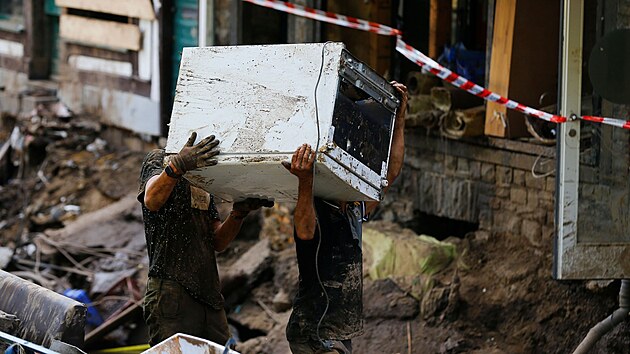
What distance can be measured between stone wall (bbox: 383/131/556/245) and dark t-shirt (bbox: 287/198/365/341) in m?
2.91

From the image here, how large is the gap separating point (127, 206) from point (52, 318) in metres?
6.24

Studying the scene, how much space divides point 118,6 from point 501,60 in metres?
6.97

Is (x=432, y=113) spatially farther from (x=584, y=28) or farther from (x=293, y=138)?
(x=293, y=138)

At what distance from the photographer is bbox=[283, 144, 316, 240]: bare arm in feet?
14.7

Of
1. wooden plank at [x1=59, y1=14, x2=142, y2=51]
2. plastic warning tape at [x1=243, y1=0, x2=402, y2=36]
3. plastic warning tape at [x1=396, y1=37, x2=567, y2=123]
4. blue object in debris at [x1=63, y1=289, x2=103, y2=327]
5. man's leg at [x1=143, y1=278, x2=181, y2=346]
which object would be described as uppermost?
plastic warning tape at [x1=243, y1=0, x2=402, y2=36]

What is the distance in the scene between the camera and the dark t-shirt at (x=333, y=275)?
5242 millimetres

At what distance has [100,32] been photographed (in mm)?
13930

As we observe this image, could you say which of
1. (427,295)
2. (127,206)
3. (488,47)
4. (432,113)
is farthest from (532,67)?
(127,206)

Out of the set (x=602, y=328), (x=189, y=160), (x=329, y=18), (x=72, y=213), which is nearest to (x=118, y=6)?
(x=72, y=213)

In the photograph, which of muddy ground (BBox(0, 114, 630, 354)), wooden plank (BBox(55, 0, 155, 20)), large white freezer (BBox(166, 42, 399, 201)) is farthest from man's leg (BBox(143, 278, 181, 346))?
wooden plank (BBox(55, 0, 155, 20))

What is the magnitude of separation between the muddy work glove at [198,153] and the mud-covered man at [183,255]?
0.65 metres

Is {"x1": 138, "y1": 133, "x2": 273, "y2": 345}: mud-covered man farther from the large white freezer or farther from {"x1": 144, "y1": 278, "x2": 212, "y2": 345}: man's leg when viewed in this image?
the large white freezer

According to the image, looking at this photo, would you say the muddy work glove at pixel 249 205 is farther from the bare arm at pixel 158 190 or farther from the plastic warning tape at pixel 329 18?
the plastic warning tape at pixel 329 18

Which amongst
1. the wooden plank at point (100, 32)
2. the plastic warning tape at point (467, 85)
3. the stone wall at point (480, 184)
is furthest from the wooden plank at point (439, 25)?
the wooden plank at point (100, 32)
